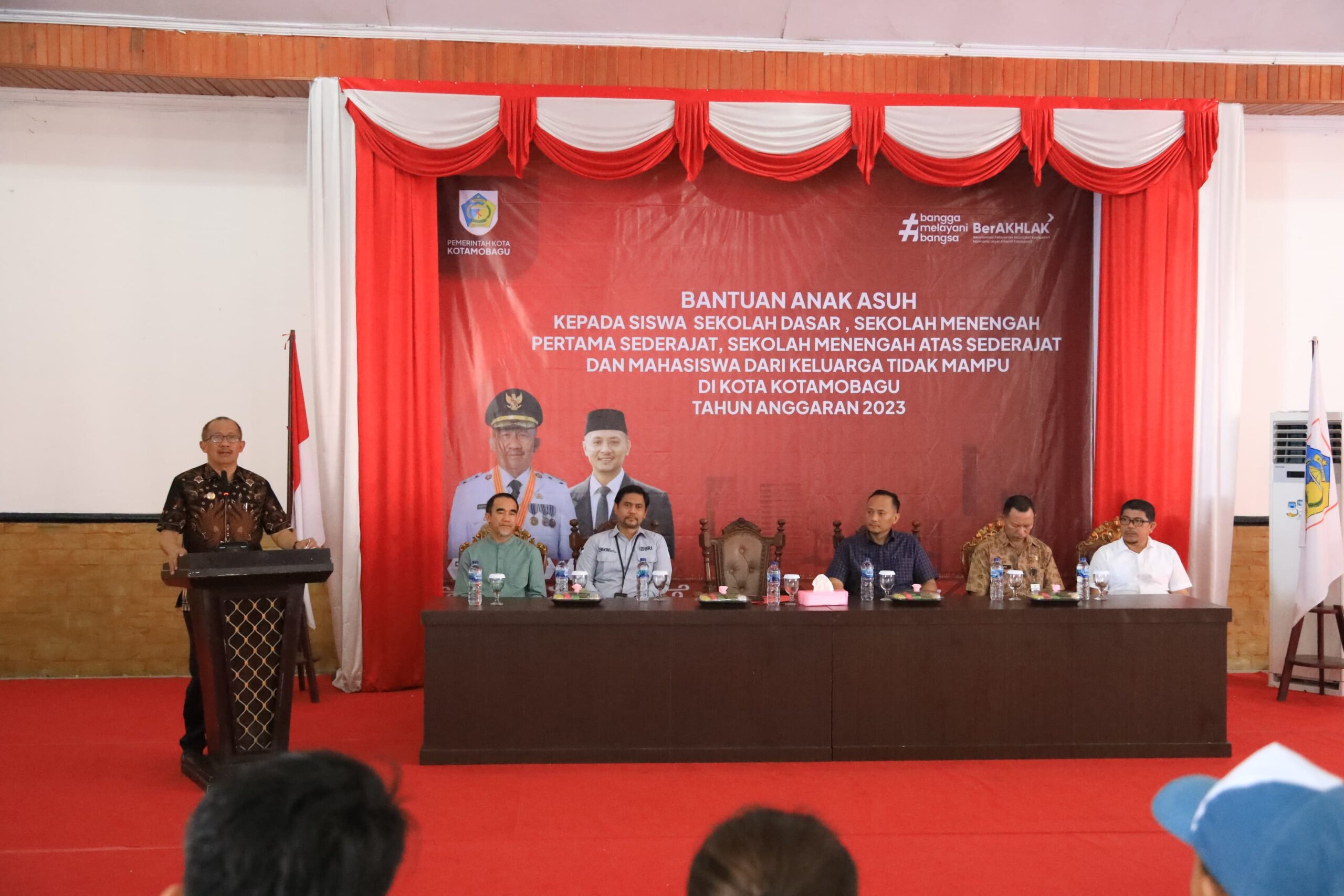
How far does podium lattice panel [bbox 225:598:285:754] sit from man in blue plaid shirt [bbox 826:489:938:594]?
241 centimetres

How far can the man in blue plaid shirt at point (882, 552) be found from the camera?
5039 millimetres

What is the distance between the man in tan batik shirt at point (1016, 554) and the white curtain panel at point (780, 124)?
6.75ft

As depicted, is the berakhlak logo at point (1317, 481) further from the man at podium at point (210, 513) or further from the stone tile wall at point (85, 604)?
the stone tile wall at point (85, 604)

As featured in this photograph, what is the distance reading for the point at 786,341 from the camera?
6.02 meters

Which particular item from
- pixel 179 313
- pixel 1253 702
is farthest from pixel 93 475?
pixel 1253 702

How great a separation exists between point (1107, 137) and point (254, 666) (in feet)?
15.7

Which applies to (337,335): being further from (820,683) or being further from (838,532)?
(820,683)

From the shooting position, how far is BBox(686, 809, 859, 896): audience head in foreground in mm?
948

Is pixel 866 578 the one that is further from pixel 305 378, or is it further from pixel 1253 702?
pixel 305 378

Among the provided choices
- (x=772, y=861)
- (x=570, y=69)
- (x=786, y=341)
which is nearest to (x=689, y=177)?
(x=570, y=69)

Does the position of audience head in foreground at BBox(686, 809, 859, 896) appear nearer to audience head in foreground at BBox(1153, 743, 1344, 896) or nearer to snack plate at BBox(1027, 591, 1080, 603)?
audience head in foreground at BBox(1153, 743, 1344, 896)

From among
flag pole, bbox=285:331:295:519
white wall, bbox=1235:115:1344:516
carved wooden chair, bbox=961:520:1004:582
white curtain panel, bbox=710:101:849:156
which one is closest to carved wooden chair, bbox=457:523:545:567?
flag pole, bbox=285:331:295:519

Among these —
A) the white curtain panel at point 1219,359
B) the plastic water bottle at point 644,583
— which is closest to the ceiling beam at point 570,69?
the white curtain panel at point 1219,359

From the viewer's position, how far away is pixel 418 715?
5.10 meters
